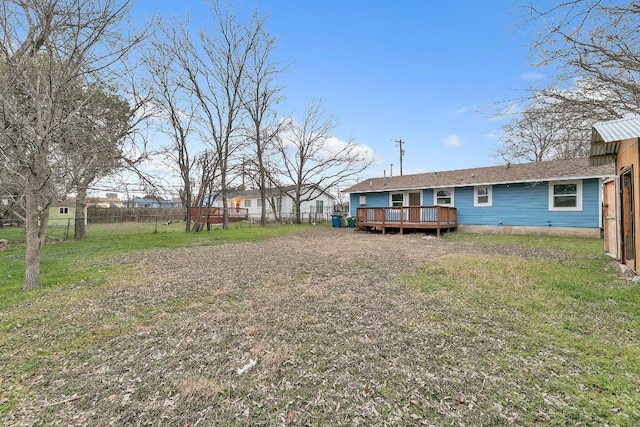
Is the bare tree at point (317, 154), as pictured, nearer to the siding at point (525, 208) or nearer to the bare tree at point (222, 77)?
the bare tree at point (222, 77)

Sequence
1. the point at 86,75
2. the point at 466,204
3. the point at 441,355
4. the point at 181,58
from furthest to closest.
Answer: the point at 181,58
the point at 466,204
the point at 86,75
the point at 441,355

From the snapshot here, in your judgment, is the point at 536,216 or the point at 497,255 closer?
the point at 497,255

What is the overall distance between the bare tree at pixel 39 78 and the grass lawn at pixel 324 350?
169cm

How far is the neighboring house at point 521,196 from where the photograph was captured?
36.4ft

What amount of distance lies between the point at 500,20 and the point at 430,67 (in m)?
6.53

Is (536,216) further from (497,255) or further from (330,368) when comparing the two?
(330,368)

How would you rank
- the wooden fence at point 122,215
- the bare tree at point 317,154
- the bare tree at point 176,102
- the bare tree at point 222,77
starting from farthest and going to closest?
the bare tree at point 317,154 → the wooden fence at point 122,215 → the bare tree at point 222,77 → the bare tree at point 176,102

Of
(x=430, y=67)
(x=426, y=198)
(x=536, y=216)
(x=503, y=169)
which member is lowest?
(x=536, y=216)

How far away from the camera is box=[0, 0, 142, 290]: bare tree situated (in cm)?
426

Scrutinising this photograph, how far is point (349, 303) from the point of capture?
3.98m

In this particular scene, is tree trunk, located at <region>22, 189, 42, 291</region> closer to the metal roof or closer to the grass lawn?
the grass lawn

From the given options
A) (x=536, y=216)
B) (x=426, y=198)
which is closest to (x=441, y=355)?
(x=536, y=216)

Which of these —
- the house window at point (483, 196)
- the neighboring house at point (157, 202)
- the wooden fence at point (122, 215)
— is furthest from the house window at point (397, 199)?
the wooden fence at point (122, 215)

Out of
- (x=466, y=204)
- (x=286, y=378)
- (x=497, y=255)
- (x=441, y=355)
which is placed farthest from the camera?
(x=466, y=204)
